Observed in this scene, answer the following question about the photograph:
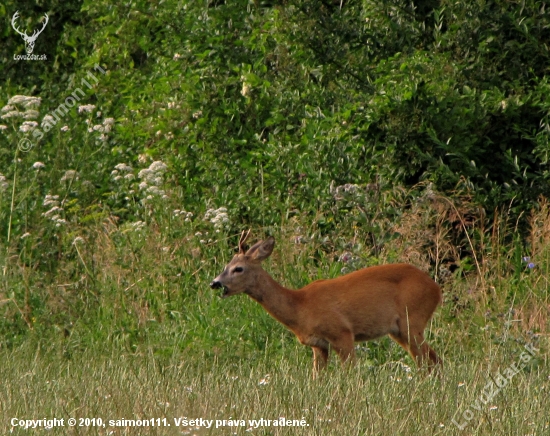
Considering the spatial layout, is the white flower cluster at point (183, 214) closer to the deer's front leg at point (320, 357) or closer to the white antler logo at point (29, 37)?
the deer's front leg at point (320, 357)

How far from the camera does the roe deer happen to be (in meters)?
7.29

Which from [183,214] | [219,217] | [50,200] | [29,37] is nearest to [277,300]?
[219,217]

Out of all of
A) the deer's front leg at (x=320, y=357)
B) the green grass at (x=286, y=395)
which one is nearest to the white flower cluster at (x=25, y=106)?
the green grass at (x=286, y=395)

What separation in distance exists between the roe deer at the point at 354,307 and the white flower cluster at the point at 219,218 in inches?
54.4

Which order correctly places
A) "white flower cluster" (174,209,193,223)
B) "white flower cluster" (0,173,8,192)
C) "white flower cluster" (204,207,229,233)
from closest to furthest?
1. "white flower cluster" (204,207,229,233)
2. "white flower cluster" (174,209,193,223)
3. "white flower cluster" (0,173,8,192)

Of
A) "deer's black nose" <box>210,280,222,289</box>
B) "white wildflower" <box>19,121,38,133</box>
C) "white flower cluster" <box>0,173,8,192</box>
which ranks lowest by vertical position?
"white flower cluster" <box>0,173,8,192</box>

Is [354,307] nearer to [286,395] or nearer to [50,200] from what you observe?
[286,395]

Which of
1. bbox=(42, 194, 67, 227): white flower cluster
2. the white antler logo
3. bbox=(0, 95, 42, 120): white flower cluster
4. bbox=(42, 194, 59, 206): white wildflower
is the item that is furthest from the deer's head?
the white antler logo

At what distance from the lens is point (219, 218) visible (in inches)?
350

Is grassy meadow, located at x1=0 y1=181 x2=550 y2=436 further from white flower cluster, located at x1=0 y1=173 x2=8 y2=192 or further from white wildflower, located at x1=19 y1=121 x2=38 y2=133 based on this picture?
white wildflower, located at x1=19 y1=121 x2=38 y2=133

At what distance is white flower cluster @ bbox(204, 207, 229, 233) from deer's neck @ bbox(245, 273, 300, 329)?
1.38 metres

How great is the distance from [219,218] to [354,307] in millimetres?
1975

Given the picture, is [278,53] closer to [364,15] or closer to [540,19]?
[364,15]

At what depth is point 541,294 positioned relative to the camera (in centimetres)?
801
